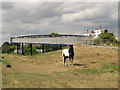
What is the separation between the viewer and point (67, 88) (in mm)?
8898

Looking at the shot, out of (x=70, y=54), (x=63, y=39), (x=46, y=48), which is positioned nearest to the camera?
(x=70, y=54)

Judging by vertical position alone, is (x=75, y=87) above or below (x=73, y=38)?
below

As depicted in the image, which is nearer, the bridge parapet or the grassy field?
the grassy field

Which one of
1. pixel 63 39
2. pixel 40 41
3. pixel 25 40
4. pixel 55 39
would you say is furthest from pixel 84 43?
pixel 25 40

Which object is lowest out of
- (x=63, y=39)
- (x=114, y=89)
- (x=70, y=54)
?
(x=114, y=89)

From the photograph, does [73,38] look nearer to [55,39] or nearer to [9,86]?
[55,39]

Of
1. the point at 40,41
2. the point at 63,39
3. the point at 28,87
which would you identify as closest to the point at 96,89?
the point at 28,87

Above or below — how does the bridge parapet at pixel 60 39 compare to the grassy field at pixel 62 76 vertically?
above

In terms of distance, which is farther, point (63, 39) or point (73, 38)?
point (63, 39)

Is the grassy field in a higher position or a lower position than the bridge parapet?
lower

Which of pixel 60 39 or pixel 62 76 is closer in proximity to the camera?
pixel 62 76

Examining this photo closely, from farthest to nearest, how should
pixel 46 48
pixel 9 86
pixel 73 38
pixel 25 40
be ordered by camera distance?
1. pixel 46 48
2. pixel 25 40
3. pixel 73 38
4. pixel 9 86

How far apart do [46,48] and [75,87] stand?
72.8m

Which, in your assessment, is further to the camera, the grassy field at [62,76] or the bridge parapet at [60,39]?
the bridge parapet at [60,39]
